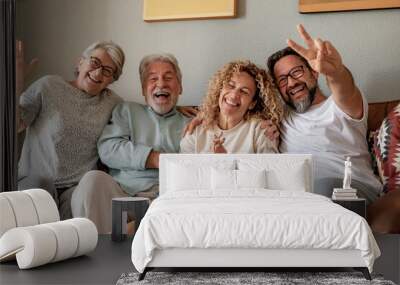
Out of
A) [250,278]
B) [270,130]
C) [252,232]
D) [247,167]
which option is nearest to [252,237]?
[252,232]

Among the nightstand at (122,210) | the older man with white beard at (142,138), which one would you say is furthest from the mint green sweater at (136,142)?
the nightstand at (122,210)

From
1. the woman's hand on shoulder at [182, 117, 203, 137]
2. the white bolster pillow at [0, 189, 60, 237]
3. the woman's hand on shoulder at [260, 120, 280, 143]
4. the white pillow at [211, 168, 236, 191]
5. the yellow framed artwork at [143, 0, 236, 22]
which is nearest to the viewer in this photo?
the white bolster pillow at [0, 189, 60, 237]

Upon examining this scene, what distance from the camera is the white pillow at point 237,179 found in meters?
5.00

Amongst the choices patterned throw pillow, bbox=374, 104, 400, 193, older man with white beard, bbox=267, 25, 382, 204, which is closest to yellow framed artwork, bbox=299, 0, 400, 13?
older man with white beard, bbox=267, 25, 382, 204

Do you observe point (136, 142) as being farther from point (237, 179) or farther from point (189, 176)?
point (237, 179)

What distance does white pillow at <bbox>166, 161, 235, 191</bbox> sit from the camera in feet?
16.7

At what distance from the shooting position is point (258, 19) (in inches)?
230

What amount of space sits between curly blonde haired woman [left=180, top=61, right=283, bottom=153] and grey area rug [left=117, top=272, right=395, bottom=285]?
1.85m

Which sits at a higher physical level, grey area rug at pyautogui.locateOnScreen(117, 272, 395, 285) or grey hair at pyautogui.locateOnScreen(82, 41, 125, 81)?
grey hair at pyautogui.locateOnScreen(82, 41, 125, 81)

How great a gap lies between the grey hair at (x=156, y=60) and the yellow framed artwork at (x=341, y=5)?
125 cm

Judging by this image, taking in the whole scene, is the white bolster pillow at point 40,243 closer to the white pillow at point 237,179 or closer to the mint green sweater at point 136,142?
the white pillow at point 237,179

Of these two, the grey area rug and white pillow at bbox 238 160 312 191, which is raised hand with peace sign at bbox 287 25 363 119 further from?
the grey area rug

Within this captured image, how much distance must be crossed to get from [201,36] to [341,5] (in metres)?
1.31

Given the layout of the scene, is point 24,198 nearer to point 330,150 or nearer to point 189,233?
point 189,233
